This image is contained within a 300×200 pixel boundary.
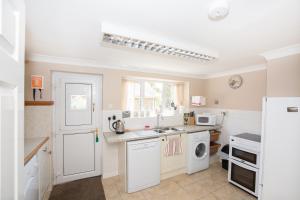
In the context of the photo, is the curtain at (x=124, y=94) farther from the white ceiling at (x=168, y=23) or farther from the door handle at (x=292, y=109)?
the door handle at (x=292, y=109)

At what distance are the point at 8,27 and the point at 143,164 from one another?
7.49ft

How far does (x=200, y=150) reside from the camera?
2998 mm

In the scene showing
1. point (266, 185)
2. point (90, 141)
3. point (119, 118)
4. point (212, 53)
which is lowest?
point (266, 185)

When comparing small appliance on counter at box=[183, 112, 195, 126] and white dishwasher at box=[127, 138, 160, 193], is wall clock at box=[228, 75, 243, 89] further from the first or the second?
white dishwasher at box=[127, 138, 160, 193]

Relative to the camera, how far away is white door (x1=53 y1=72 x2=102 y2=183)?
2389 millimetres

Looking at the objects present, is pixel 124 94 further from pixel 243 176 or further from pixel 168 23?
pixel 243 176

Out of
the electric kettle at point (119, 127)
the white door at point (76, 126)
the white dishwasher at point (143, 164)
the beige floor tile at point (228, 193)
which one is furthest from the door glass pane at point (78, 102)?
the beige floor tile at point (228, 193)

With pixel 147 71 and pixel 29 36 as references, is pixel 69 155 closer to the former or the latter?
pixel 29 36

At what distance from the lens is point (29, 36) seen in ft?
5.10

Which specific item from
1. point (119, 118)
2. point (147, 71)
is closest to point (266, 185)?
point (119, 118)

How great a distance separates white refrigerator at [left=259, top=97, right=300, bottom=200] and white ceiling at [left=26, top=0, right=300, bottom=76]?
33.3 inches

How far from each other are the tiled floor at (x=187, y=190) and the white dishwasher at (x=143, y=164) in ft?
0.40

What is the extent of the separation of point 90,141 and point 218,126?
295 centimetres

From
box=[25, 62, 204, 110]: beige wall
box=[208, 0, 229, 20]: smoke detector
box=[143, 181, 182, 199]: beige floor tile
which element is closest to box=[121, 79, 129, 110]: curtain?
box=[25, 62, 204, 110]: beige wall
